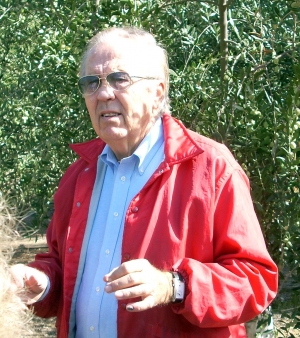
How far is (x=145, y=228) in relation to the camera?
2.06m

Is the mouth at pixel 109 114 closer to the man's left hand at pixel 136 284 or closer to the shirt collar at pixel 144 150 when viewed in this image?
the shirt collar at pixel 144 150

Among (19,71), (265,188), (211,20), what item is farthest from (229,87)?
(19,71)

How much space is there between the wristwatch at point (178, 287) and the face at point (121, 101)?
59 centimetres

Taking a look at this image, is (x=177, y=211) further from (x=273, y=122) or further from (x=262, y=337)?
(x=262, y=337)

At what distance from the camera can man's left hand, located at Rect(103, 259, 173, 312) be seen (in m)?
1.73

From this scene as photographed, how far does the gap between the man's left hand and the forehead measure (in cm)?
79

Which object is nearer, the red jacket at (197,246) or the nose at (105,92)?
the red jacket at (197,246)

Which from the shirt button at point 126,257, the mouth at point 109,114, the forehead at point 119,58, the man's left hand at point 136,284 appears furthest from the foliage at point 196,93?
the man's left hand at point 136,284

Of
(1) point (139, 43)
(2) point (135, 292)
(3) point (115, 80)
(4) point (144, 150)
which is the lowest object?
(2) point (135, 292)

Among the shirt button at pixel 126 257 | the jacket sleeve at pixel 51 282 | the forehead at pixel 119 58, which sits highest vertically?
the forehead at pixel 119 58

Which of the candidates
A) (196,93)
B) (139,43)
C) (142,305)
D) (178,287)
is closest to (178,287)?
(178,287)

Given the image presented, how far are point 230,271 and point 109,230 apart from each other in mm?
448

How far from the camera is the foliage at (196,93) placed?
2830mm

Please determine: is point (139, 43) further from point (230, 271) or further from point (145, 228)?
point (230, 271)
